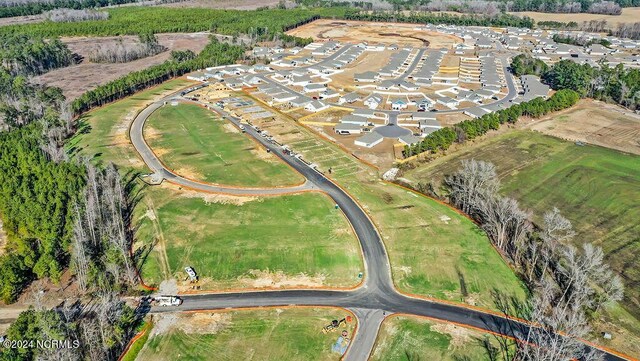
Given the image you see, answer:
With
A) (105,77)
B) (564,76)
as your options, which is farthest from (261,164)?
(564,76)

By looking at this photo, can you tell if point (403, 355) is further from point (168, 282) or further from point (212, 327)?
point (168, 282)

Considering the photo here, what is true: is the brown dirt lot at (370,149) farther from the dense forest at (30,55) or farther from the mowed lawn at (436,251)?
the dense forest at (30,55)

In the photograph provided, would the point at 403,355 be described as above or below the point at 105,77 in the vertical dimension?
below

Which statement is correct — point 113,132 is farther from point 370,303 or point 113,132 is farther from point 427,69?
point 427,69

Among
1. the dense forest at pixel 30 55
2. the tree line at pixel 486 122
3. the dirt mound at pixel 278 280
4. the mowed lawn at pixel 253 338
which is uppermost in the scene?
the dense forest at pixel 30 55

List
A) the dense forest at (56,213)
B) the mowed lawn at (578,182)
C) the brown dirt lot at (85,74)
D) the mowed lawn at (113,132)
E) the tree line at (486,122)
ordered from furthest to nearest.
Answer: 1. the brown dirt lot at (85,74)
2. the tree line at (486,122)
3. the mowed lawn at (113,132)
4. the mowed lawn at (578,182)
5. the dense forest at (56,213)

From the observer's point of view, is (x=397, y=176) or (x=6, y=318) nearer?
(x=6, y=318)

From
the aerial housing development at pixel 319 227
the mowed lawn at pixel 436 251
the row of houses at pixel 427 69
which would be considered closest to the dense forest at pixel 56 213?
the aerial housing development at pixel 319 227
